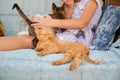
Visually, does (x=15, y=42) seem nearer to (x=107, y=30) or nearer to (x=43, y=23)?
(x=43, y=23)

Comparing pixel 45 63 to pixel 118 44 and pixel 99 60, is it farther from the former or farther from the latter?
pixel 118 44

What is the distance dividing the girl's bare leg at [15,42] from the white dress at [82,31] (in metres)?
0.21

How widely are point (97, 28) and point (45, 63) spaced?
1.72ft

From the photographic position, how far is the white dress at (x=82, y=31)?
1555 mm

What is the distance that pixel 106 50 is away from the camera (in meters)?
1.52

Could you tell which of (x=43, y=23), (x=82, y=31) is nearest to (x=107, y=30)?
(x=82, y=31)

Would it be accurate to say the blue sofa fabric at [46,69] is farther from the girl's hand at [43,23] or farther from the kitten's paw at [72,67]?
the girl's hand at [43,23]

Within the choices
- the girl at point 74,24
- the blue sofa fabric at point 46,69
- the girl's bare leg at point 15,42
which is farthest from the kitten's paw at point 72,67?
the girl's bare leg at point 15,42

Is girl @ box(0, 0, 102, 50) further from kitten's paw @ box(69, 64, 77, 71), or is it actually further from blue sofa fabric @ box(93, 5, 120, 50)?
kitten's paw @ box(69, 64, 77, 71)

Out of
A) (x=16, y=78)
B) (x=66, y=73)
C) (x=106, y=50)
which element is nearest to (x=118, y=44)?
(x=106, y=50)

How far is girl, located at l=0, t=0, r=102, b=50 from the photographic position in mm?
1455

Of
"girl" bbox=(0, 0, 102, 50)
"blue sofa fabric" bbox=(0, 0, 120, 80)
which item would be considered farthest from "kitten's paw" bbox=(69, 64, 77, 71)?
"girl" bbox=(0, 0, 102, 50)

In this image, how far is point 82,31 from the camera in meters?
1.59

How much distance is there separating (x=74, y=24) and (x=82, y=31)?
15cm
